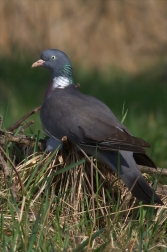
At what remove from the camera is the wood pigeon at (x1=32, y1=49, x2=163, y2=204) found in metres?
4.20

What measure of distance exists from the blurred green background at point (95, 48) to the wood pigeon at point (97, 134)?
4.08 m

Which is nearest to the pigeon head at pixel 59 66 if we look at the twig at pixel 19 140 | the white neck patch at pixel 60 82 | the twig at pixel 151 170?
the white neck patch at pixel 60 82

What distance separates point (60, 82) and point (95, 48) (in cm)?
767

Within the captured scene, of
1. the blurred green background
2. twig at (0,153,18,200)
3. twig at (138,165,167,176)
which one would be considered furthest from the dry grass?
the blurred green background

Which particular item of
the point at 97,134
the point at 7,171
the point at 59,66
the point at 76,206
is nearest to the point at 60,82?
the point at 59,66

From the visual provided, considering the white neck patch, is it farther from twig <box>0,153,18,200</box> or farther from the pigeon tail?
twig <box>0,153,18,200</box>

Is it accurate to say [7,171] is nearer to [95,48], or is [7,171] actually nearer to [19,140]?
[19,140]

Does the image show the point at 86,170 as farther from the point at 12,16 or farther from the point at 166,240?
the point at 12,16

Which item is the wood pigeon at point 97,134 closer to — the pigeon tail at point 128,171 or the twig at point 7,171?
the pigeon tail at point 128,171

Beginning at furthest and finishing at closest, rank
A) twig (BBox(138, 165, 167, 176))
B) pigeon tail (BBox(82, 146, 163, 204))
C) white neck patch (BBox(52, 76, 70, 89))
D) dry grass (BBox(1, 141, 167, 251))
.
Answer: white neck patch (BBox(52, 76, 70, 89)), twig (BBox(138, 165, 167, 176)), pigeon tail (BBox(82, 146, 163, 204)), dry grass (BBox(1, 141, 167, 251))

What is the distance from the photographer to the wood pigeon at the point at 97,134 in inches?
165

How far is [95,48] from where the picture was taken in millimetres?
12750

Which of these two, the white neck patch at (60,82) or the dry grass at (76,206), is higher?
the white neck patch at (60,82)

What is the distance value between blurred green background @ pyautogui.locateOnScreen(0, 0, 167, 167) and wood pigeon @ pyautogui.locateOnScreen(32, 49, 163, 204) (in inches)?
161
